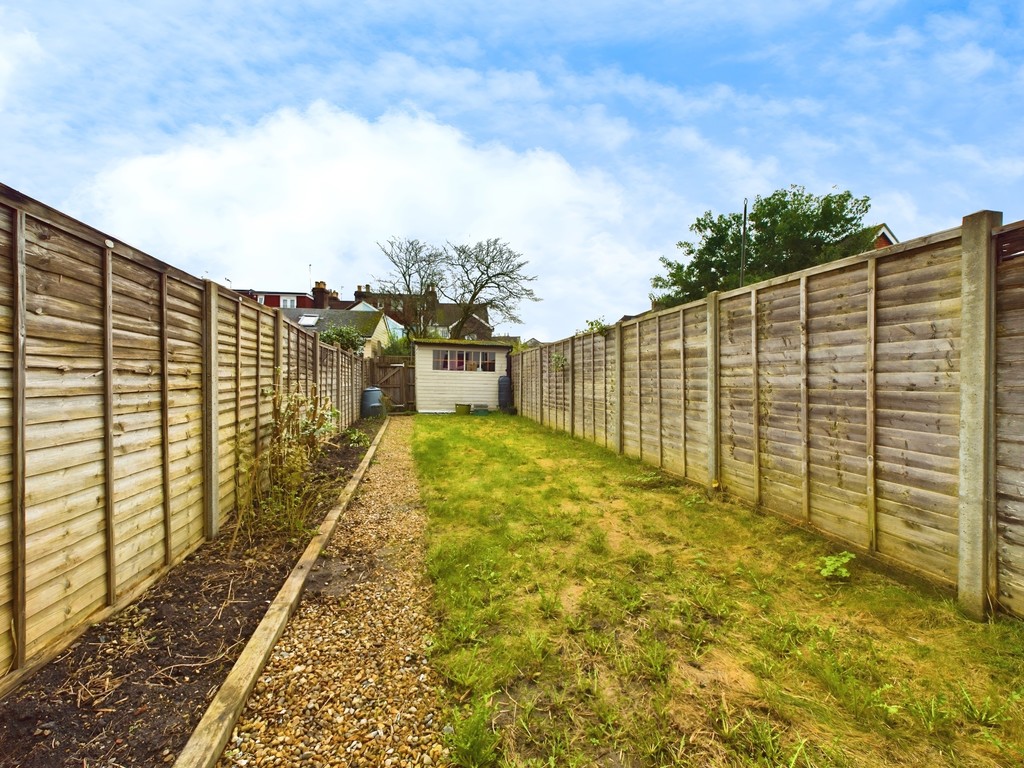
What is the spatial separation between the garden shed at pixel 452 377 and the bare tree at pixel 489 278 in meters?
9.20

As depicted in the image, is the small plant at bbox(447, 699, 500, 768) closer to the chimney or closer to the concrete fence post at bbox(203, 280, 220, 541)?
the concrete fence post at bbox(203, 280, 220, 541)

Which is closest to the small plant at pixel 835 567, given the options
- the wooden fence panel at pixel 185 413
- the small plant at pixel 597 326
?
the wooden fence panel at pixel 185 413

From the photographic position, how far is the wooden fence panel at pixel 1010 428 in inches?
89.4

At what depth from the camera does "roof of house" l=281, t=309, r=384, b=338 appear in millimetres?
25469

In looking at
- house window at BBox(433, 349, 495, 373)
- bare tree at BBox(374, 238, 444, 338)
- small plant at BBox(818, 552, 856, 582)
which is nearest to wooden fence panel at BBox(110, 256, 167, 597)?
small plant at BBox(818, 552, 856, 582)

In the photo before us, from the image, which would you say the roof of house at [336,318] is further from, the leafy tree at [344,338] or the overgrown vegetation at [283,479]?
the overgrown vegetation at [283,479]

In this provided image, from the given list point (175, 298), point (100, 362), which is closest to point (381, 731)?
point (100, 362)

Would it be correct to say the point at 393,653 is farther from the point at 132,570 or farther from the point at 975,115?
the point at 975,115

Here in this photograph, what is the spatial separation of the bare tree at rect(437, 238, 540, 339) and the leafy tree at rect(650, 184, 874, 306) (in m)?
7.82

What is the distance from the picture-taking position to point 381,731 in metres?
1.68

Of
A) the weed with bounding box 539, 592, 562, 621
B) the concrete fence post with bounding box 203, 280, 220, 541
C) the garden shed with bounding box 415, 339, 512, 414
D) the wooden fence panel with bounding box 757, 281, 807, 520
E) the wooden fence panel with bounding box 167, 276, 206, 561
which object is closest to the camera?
the weed with bounding box 539, 592, 562, 621

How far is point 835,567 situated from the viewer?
119 inches

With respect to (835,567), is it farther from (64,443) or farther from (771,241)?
(771,241)

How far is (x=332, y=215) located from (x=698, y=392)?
13.0 metres
